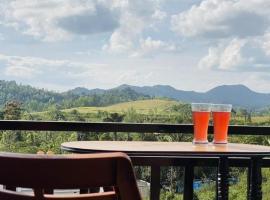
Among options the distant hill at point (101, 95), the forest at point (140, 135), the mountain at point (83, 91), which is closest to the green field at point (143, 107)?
the forest at point (140, 135)

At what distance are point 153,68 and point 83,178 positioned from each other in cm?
1039

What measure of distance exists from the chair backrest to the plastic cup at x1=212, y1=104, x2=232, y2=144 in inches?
55.5

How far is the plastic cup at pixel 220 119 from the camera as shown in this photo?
279 centimetres

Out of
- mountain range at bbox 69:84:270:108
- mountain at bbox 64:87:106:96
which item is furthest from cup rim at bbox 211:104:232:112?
mountain at bbox 64:87:106:96

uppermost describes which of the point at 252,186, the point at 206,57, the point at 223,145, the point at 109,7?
the point at 109,7

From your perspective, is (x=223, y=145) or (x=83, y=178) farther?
(x=223, y=145)

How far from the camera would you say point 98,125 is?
345cm

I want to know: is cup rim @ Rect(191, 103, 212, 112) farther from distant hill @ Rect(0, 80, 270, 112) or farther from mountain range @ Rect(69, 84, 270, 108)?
mountain range @ Rect(69, 84, 270, 108)

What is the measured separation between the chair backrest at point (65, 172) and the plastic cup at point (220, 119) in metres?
1.41

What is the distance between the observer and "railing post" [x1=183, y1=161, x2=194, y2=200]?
3213 mm

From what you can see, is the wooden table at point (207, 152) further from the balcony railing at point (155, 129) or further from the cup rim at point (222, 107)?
the balcony railing at point (155, 129)

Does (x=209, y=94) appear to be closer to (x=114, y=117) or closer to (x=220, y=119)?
(x=114, y=117)

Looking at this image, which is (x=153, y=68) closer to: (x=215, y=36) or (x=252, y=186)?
(x=215, y=36)

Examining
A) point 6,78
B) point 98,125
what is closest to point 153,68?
point 6,78
